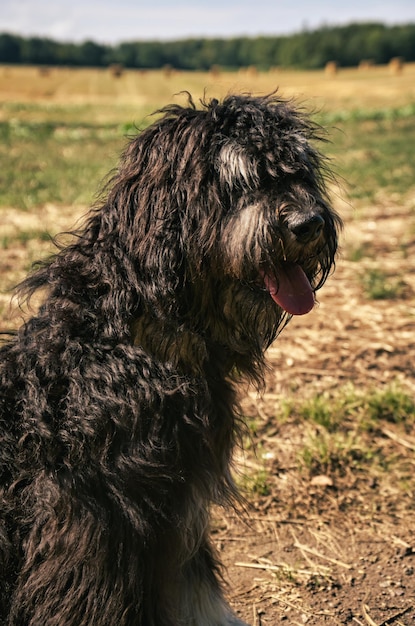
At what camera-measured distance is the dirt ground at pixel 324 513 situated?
304 centimetres

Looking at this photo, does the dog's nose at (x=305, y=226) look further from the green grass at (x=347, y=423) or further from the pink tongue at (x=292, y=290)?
the green grass at (x=347, y=423)

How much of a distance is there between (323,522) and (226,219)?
6.40 ft

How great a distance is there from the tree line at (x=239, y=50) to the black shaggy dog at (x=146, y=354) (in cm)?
7717

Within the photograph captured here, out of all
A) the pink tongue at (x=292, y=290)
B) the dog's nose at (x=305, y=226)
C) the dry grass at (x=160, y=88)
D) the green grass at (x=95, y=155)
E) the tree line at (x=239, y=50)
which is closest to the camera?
the dog's nose at (x=305, y=226)

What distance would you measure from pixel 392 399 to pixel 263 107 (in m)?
2.53

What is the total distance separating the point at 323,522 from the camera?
11.6 feet

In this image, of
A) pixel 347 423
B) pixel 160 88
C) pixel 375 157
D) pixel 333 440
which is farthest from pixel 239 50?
pixel 333 440

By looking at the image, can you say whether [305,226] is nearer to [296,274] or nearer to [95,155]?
[296,274]

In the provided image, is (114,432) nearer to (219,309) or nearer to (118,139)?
(219,309)

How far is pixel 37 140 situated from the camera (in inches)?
720

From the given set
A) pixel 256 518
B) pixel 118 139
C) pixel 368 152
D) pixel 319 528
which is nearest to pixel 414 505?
pixel 319 528

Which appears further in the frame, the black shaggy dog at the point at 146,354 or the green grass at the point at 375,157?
the green grass at the point at 375,157

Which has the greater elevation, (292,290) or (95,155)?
(292,290)

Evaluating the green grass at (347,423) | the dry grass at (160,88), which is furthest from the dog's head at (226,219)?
the dry grass at (160,88)
